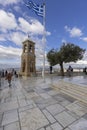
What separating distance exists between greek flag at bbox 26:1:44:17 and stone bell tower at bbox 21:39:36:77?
9115 mm

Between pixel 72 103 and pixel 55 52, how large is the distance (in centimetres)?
1631

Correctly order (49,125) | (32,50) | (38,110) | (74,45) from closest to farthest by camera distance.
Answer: (49,125), (38,110), (74,45), (32,50)

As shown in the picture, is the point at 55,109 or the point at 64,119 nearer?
the point at 64,119

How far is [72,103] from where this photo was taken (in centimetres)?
612

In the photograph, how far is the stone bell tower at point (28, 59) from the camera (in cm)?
2365

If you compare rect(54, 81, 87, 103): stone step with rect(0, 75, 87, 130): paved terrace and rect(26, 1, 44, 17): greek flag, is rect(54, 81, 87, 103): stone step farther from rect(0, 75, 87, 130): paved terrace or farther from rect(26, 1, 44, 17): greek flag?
rect(26, 1, 44, 17): greek flag

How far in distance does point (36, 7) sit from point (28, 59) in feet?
34.4

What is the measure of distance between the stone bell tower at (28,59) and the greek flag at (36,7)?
911cm

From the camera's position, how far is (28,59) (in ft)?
78.2

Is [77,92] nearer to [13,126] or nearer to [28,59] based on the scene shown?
[13,126]

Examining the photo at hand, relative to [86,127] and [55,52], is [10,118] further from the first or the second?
[55,52]

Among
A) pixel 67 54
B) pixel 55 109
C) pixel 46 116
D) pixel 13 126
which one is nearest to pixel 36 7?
pixel 67 54

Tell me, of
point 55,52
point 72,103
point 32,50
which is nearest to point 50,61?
point 55,52

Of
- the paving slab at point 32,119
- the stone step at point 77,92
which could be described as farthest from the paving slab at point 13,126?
the stone step at point 77,92
